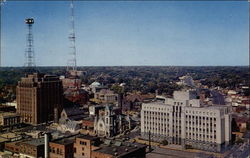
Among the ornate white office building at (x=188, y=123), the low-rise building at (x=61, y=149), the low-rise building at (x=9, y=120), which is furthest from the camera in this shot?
the low-rise building at (x=9, y=120)

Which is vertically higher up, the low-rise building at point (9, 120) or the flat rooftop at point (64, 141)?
the flat rooftop at point (64, 141)

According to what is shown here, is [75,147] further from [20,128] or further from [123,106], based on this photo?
[123,106]

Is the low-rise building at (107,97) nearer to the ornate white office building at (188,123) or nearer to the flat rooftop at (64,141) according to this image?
the ornate white office building at (188,123)

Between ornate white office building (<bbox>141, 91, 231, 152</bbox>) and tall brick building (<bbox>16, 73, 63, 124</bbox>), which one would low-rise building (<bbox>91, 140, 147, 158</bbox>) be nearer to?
ornate white office building (<bbox>141, 91, 231, 152</bbox>)

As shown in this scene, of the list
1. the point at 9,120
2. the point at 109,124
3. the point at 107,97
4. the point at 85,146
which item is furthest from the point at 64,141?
the point at 107,97

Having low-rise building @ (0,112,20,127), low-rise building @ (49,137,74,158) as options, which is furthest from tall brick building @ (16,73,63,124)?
low-rise building @ (49,137,74,158)

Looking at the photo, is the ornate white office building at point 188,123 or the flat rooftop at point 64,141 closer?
the flat rooftop at point 64,141

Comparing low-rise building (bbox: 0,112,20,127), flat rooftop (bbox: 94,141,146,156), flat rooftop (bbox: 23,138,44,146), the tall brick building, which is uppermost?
the tall brick building

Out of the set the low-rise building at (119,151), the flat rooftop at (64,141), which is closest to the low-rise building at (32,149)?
the flat rooftop at (64,141)
